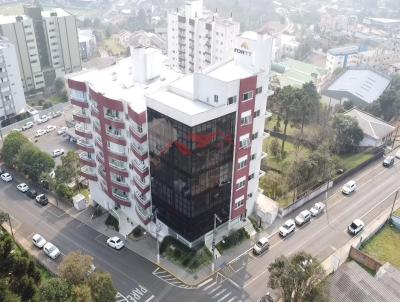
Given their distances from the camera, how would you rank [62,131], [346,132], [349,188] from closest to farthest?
[349,188], [346,132], [62,131]

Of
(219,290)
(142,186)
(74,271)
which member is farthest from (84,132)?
(219,290)

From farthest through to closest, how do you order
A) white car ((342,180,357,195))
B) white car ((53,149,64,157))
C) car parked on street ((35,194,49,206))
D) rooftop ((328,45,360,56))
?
rooftop ((328,45,360,56))
white car ((53,149,64,157))
white car ((342,180,357,195))
car parked on street ((35,194,49,206))

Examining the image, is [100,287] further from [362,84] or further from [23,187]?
[362,84]

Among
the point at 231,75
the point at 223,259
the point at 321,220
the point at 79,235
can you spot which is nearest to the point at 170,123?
the point at 231,75

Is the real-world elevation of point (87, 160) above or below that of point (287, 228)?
above

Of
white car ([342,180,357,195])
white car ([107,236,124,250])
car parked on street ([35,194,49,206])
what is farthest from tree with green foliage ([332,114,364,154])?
car parked on street ([35,194,49,206])

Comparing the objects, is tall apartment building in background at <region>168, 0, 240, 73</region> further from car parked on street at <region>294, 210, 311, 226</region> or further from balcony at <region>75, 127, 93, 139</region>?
car parked on street at <region>294, 210, 311, 226</region>

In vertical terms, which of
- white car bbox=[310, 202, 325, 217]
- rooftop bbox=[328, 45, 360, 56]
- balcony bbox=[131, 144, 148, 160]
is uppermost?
balcony bbox=[131, 144, 148, 160]
